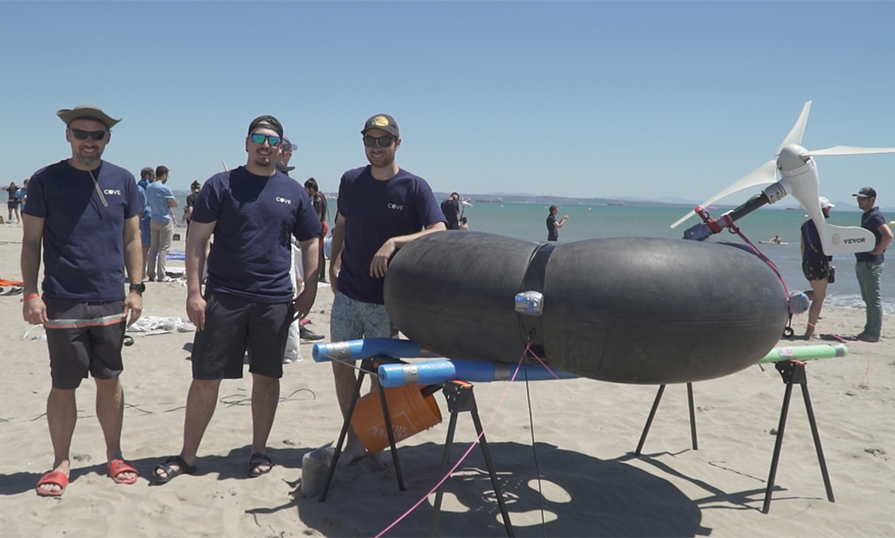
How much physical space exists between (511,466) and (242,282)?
1.99 metres

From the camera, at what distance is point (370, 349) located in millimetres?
3605

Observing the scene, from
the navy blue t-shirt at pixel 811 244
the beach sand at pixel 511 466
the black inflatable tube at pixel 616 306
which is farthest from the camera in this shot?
the navy blue t-shirt at pixel 811 244

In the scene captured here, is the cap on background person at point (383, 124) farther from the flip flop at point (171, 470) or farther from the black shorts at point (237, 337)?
the flip flop at point (171, 470)

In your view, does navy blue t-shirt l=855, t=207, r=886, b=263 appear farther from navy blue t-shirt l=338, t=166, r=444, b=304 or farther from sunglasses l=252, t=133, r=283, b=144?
sunglasses l=252, t=133, r=283, b=144

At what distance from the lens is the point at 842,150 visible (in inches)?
157

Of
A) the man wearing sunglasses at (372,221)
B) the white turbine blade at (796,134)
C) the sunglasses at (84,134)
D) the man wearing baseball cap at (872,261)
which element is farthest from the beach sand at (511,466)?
the man wearing baseball cap at (872,261)

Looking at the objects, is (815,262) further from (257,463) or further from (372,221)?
(257,463)

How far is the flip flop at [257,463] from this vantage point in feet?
12.8

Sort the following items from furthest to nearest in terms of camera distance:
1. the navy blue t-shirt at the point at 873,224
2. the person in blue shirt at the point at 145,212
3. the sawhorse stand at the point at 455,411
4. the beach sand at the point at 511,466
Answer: the person in blue shirt at the point at 145,212 → the navy blue t-shirt at the point at 873,224 → the beach sand at the point at 511,466 → the sawhorse stand at the point at 455,411

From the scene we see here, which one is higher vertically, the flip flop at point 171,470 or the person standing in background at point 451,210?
the person standing in background at point 451,210

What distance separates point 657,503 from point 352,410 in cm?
181

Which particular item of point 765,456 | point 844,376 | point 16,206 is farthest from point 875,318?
point 16,206

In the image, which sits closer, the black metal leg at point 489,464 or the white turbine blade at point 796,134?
the black metal leg at point 489,464

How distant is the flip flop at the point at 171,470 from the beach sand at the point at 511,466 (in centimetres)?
5
